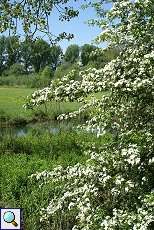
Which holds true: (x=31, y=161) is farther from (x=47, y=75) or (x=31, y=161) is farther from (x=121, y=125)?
(x=121, y=125)

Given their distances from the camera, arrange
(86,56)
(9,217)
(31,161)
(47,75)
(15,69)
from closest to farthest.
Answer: (9,217) < (86,56) < (31,161) < (47,75) < (15,69)

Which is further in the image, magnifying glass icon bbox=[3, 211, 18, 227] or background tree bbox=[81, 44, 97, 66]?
background tree bbox=[81, 44, 97, 66]

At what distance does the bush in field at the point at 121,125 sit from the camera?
5934 mm

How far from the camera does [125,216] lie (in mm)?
5832

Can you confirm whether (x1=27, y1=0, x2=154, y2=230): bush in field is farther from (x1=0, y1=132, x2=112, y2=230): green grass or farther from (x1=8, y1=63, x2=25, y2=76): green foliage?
(x1=8, y1=63, x2=25, y2=76): green foliage

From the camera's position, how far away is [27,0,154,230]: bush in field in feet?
19.5

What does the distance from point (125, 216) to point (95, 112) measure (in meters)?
1.87

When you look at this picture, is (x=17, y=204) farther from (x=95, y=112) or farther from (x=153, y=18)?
(x=153, y=18)

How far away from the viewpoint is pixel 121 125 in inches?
274

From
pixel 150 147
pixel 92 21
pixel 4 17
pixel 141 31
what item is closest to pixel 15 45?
pixel 4 17

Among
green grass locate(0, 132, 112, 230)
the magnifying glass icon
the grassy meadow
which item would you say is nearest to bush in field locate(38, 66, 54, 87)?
the grassy meadow

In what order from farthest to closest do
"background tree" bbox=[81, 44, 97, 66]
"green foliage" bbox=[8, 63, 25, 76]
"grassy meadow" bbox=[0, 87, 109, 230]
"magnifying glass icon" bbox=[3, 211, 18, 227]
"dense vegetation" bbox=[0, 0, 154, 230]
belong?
"green foliage" bbox=[8, 63, 25, 76] → "grassy meadow" bbox=[0, 87, 109, 230] → "background tree" bbox=[81, 44, 97, 66] → "dense vegetation" bbox=[0, 0, 154, 230] → "magnifying glass icon" bbox=[3, 211, 18, 227]

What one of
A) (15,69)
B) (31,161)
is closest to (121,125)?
(31,161)

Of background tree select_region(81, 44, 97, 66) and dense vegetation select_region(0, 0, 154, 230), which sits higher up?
background tree select_region(81, 44, 97, 66)
